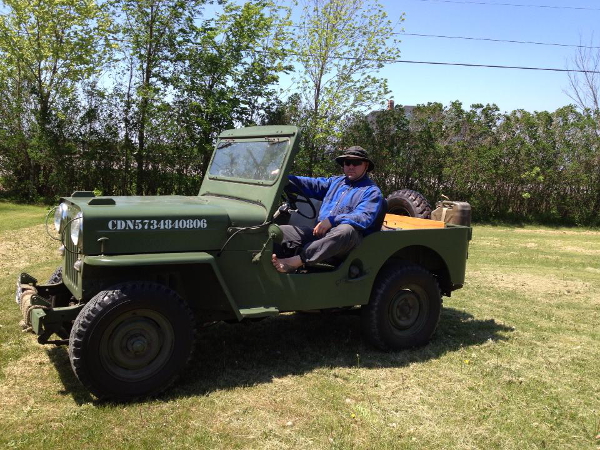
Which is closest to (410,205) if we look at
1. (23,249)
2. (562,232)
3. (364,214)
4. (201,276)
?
(364,214)

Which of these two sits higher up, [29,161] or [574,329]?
[29,161]

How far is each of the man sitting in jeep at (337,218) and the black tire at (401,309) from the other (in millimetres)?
494

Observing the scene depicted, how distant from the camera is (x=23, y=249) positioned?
8.64 metres

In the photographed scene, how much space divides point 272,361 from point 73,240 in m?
1.81

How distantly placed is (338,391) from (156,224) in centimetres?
172

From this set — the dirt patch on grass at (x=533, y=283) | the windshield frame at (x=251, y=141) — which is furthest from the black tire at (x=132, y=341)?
the dirt patch on grass at (x=533, y=283)

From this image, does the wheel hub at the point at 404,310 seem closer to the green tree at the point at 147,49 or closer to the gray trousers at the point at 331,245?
the gray trousers at the point at 331,245

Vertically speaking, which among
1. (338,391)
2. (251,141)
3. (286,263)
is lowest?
(338,391)

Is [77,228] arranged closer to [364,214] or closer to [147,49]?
[364,214]

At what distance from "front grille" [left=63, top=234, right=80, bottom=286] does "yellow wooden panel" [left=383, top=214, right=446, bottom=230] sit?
300cm

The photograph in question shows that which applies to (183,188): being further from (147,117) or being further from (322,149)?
(322,149)

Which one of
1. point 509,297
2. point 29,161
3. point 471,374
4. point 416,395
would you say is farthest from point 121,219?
point 29,161

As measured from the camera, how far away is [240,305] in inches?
162

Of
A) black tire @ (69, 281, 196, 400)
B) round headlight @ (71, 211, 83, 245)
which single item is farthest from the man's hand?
round headlight @ (71, 211, 83, 245)
